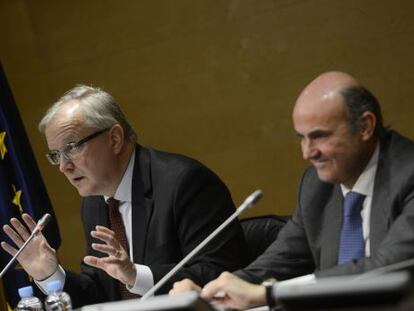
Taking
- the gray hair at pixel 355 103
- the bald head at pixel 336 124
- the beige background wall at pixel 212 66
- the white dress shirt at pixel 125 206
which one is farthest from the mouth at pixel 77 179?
the beige background wall at pixel 212 66

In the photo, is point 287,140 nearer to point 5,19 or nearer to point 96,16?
point 96,16

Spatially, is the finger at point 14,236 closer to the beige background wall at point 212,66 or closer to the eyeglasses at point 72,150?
the eyeglasses at point 72,150

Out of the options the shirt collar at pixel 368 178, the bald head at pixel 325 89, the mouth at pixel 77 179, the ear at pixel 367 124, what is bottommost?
the shirt collar at pixel 368 178

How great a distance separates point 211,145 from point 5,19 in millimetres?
1683

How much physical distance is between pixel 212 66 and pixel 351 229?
258 cm

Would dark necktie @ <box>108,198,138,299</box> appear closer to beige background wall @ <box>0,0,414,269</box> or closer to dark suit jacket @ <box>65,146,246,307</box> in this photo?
dark suit jacket @ <box>65,146,246,307</box>

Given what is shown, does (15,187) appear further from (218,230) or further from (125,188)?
(218,230)

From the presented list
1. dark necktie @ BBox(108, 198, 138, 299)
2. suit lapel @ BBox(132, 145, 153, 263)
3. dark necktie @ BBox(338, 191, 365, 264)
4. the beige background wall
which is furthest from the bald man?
the beige background wall

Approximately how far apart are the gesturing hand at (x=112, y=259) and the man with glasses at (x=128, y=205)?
8 centimetres

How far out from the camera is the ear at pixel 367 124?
109 inches

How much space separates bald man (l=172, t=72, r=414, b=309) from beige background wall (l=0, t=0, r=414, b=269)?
2.01 meters

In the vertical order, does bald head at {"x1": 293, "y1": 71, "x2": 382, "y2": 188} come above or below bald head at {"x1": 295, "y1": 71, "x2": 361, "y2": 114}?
below

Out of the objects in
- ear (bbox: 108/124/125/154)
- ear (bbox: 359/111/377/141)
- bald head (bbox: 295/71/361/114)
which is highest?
bald head (bbox: 295/71/361/114)

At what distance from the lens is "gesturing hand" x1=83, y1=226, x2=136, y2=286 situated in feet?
10.0
